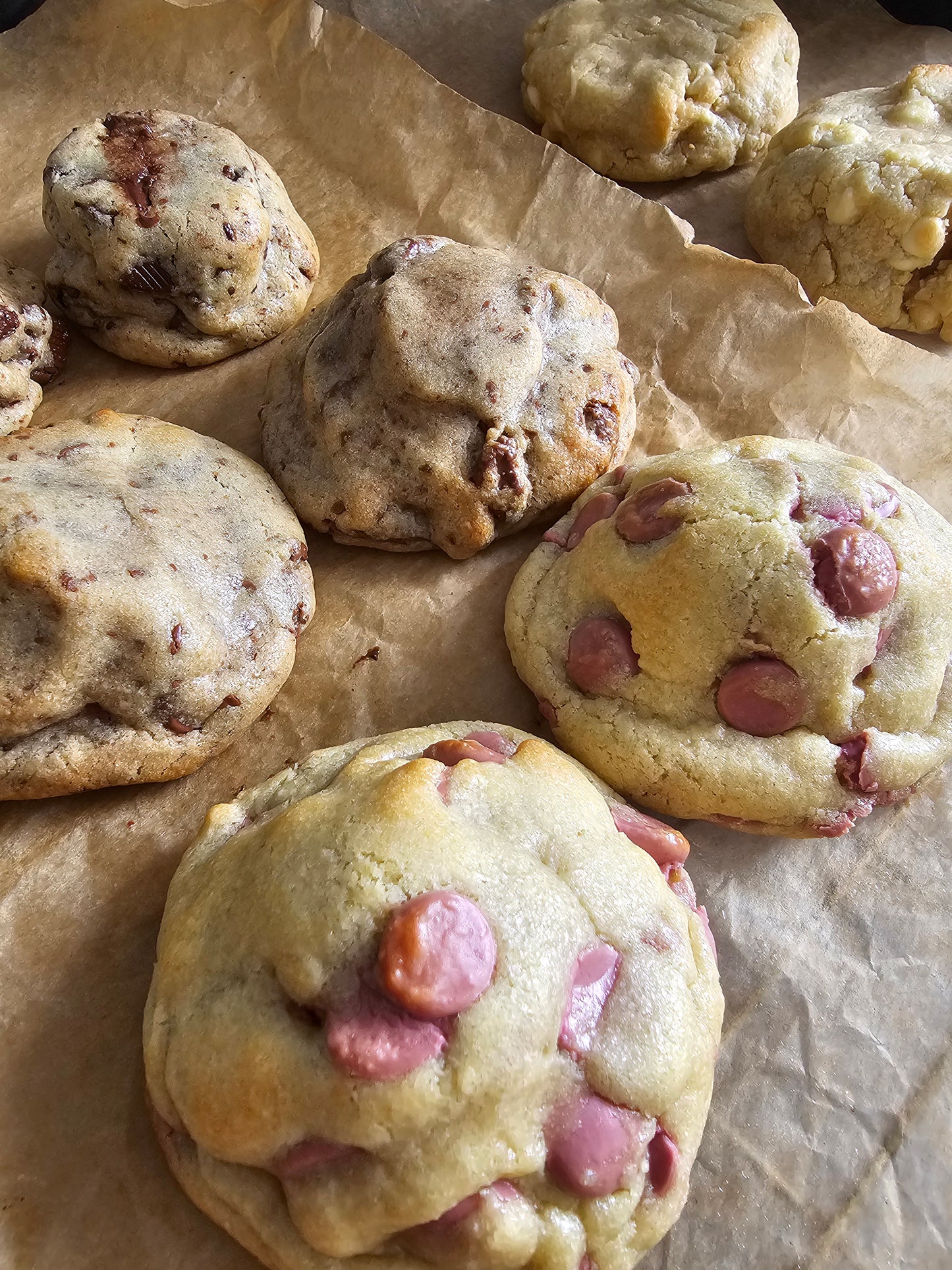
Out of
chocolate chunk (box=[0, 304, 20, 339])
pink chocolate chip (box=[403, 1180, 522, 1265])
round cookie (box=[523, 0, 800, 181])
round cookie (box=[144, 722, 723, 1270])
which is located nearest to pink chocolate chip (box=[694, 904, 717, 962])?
round cookie (box=[144, 722, 723, 1270])

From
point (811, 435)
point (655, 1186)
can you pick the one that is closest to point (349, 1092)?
point (655, 1186)

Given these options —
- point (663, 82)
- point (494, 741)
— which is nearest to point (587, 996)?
point (494, 741)

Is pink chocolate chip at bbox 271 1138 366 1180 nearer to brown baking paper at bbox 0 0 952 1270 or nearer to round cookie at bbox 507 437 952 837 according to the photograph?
brown baking paper at bbox 0 0 952 1270

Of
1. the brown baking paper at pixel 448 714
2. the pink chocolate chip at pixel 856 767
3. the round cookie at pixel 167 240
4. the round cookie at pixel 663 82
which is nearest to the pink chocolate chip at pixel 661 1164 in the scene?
the brown baking paper at pixel 448 714

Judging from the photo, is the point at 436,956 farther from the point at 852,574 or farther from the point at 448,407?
the point at 448,407

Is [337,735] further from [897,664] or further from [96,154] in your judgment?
[96,154]

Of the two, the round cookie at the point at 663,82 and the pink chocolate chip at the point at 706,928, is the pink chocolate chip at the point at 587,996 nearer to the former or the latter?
the pink chocolate chip at the point at 706,928
